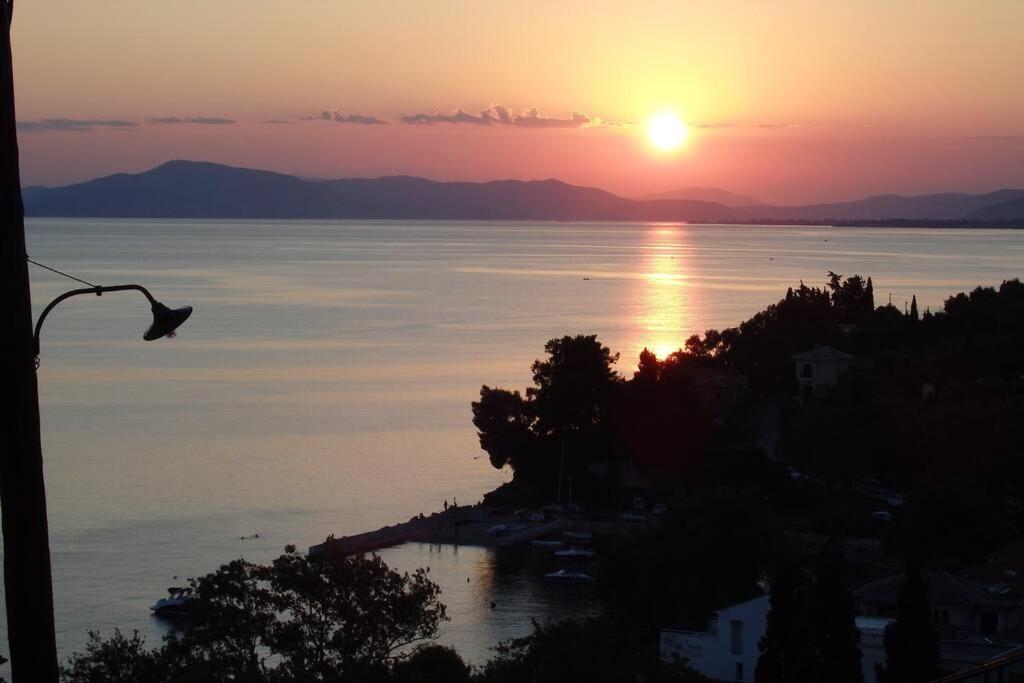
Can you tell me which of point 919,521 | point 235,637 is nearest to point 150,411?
point 919,521

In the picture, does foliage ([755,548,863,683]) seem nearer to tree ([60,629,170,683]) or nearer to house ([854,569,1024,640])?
house ([854,569,1024,640])

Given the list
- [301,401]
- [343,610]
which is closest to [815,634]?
[343,610]

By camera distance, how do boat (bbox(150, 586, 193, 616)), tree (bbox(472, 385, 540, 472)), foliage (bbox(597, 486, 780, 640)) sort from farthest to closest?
1. tree (bbox(472, 385, 540, 472))
2. boat (bbox(150, 586, 193, 616))
3. foliage (bbox(597, 486, 780, 640))

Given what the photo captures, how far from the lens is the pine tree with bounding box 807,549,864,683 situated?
36.6 feet

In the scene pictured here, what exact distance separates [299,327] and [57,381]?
16913 mm

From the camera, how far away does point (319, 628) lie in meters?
11.1

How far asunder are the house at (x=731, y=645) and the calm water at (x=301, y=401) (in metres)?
4.35

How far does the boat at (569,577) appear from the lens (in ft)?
66.9

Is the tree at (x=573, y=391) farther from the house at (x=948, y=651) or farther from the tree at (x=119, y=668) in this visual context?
the tree at (x=119, y=668)

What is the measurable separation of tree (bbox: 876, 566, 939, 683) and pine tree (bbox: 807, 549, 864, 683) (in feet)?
0.99

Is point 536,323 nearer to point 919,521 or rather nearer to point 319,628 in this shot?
point 919,521

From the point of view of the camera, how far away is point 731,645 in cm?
1351

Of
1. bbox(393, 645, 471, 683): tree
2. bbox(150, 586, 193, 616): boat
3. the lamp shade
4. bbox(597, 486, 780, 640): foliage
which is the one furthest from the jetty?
the lamp shade

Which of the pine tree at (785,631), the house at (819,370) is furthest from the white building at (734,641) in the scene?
the house at (819,370)
